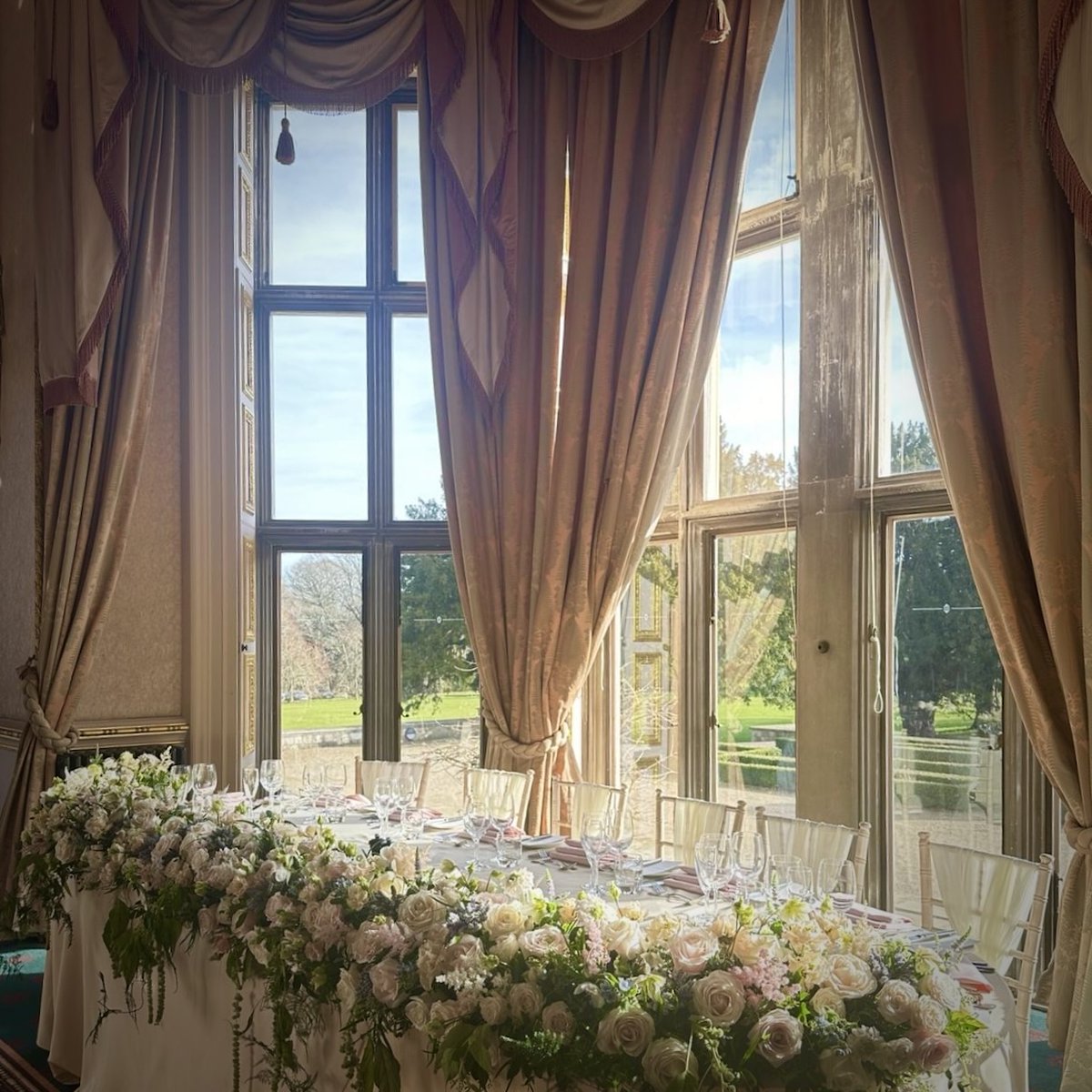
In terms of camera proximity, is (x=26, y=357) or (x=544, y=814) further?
(x=26, y=357)

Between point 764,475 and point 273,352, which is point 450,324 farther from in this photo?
point 764,475

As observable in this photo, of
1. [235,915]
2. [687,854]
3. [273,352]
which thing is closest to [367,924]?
[235,915]

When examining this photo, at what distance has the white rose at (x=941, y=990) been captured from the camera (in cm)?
195

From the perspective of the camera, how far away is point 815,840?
3486 millimetres

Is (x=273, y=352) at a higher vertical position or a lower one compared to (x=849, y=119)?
lower

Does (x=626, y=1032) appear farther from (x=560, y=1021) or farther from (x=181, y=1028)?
(x=181, y=1028)

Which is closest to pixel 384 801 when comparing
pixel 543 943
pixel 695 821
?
pixel 695 821

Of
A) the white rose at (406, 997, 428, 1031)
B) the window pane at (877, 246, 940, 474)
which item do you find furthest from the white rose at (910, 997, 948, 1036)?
the window pane at (877, 246, 940, 474)

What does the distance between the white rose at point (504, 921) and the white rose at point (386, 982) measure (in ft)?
0.69

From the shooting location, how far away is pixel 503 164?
215 inches

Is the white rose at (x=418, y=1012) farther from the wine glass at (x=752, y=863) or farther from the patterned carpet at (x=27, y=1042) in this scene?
the patterned carpet at (x=27, y=1042)

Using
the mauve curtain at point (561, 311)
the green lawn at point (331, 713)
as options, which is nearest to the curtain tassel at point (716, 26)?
the mauve curtain at point (561, 311)

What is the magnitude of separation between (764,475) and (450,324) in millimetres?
1657

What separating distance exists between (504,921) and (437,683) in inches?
156
